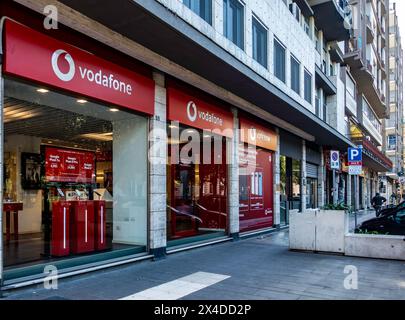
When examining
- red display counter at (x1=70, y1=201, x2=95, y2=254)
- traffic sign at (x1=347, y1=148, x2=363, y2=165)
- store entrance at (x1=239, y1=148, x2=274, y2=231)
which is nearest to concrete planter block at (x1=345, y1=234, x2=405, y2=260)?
traffic sign at (x1=347, y1=148, x2=363, y2=165)

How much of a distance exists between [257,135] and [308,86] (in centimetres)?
563

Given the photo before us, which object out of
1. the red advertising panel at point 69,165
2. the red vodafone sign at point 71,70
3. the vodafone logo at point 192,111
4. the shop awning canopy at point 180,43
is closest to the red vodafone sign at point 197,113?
the vodafone logo at point 192,111

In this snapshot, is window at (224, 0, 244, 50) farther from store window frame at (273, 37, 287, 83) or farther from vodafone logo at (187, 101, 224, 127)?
store window frame at (273, 37, 287, 83)

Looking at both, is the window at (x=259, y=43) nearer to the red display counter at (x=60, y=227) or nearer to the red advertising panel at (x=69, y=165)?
the red advertising panel at (x=69, y=165)

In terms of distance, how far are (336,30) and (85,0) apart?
2003 cm

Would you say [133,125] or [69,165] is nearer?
[133,125]

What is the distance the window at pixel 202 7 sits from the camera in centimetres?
954

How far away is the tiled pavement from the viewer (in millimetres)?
6211

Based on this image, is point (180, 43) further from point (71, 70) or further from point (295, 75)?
point (295, 75)

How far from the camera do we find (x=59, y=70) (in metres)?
6.95

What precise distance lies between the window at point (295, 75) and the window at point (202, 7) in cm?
711

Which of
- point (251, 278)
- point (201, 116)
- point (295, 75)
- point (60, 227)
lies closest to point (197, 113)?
point (201, 116)

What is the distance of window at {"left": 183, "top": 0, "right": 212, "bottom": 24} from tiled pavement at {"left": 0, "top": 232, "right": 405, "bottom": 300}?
5.69 metres
